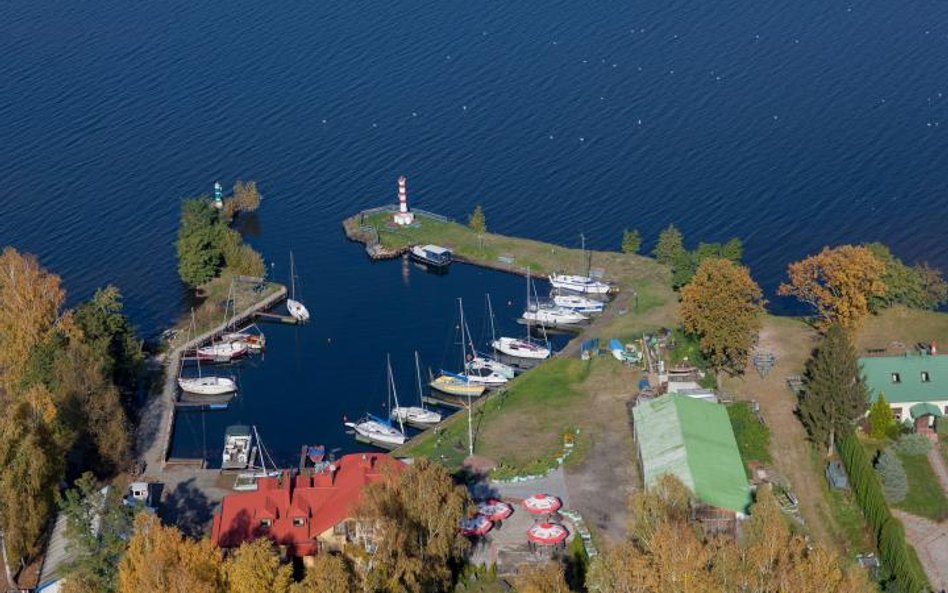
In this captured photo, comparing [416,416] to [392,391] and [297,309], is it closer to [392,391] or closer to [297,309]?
[392,391]

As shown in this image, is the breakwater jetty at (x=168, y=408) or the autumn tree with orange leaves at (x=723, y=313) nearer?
the breakwater jetty at (x=168, y=408)

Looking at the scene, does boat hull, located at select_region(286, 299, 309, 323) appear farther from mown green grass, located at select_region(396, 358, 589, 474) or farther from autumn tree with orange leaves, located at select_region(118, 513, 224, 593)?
autumn tree with orange leaves, located at select_region(118, 513, 224, 593)

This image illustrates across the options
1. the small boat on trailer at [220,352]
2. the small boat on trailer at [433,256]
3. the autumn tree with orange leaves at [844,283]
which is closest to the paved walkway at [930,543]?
the autumn tree with orange leaves at [844,283]

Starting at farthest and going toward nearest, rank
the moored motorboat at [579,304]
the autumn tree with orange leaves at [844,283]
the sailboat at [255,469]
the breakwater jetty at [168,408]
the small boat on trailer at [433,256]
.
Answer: the small boat on trailer at [433,256] < the moored motorboat at [579,304] < the autumn tree with orange leaves at [844,283] < the breakwater jetty at [168,408] < the sailboat at [255,469]

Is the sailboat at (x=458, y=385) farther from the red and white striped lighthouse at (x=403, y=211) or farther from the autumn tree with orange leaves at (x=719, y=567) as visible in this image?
the autumn tree with orange leaves at (x=719, y=567)

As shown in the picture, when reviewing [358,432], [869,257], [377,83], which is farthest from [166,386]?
[377,83]

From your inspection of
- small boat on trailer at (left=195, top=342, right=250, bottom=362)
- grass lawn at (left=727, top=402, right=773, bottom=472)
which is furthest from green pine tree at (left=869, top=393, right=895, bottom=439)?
small boat on trailer at (left=195, top=342, right=250, bottom=362)
